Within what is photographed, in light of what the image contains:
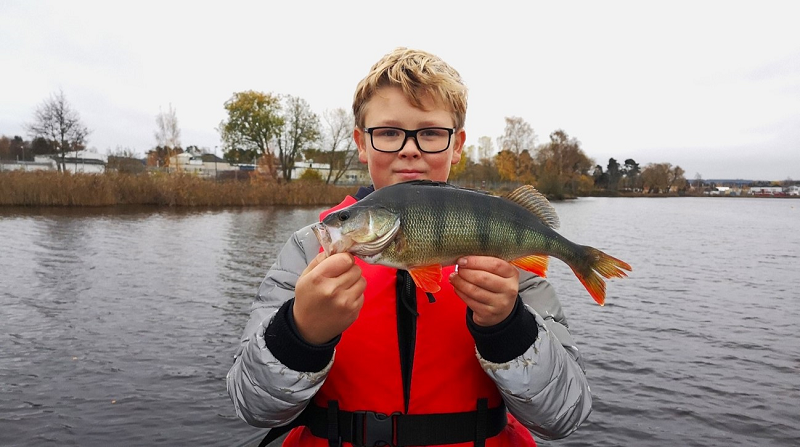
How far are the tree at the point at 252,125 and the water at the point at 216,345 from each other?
40881 millimetres

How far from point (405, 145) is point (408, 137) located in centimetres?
5

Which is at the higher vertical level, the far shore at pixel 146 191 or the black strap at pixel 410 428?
the black strap at pixel 410 428

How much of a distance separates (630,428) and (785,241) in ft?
90.9

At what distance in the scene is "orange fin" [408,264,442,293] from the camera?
219cm

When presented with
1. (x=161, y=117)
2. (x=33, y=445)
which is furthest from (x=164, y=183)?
→ (x=33, y=445)

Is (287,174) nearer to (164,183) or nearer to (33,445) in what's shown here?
(164,183)

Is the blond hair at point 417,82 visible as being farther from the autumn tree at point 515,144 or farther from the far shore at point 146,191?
the autumn tree at point 515,144

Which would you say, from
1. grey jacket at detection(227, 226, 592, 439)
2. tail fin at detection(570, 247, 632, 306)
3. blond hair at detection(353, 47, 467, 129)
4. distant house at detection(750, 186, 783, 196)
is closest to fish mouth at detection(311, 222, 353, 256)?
grey jacket at detection(227, 226, 592, 439)

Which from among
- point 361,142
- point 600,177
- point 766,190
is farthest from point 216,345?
point 766,190

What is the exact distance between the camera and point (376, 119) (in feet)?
9.46

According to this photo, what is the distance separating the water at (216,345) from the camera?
6.95 meters

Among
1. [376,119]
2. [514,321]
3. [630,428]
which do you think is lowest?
[630,428]

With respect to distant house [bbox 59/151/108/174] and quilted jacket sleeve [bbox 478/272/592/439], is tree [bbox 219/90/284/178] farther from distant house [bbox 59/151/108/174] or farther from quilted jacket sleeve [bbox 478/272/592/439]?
quilted jacket sleeve [bbox 478/272/592/439]

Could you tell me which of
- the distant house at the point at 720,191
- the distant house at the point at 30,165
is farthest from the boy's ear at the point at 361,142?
the distant house at the point at 720,191
